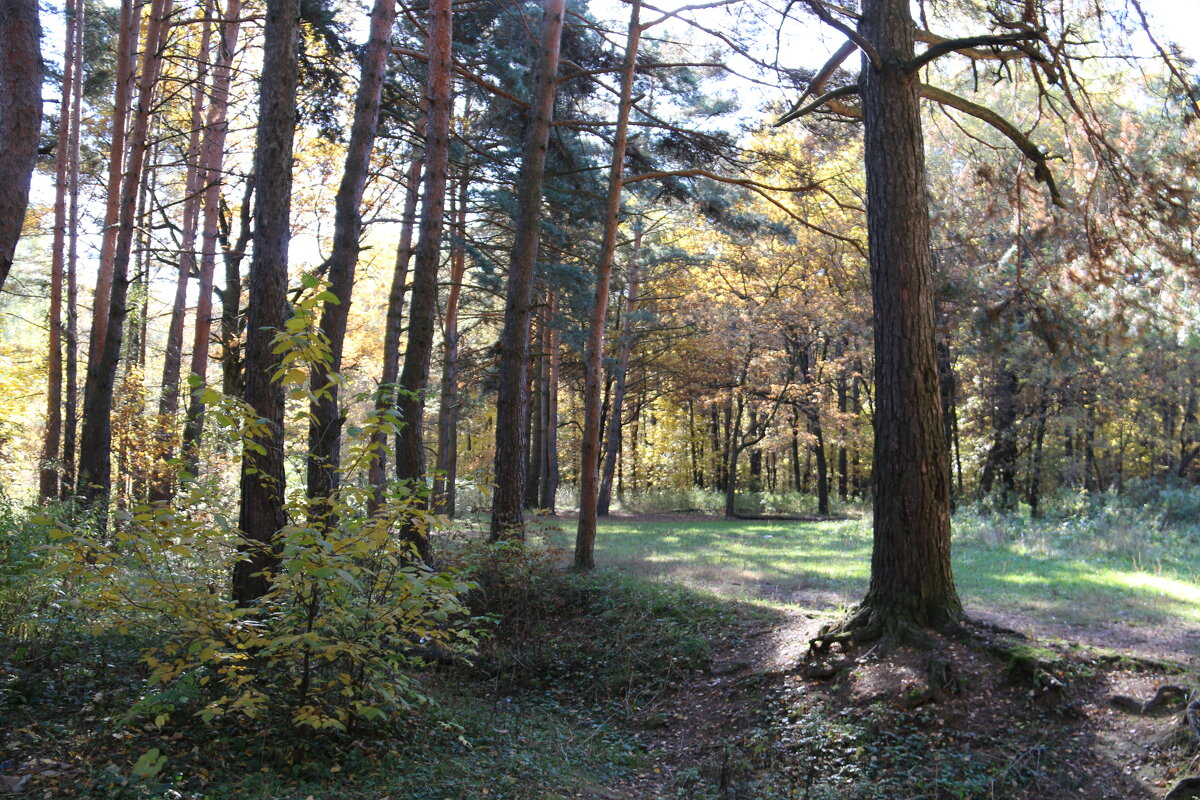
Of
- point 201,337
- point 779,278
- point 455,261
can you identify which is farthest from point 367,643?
point 779,278

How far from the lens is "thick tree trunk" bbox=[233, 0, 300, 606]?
6.36 metres

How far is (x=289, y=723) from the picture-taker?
4.57m

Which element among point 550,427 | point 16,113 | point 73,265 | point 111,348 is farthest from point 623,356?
point 16,113

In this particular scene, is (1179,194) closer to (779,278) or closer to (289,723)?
(289,723)

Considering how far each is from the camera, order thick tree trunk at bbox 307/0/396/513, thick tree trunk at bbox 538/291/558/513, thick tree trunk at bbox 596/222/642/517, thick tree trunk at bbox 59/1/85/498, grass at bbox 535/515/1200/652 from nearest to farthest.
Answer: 1. thick tree trunk at bbox 307/0/396/513
2. grass at bbox 535/515/1200/652
3. thick tree trunk at bbox 59/1/85/498
4. thick tree trunk at bbox 596/222/642/517
5. thick tree trunk at bbox 538/291/558/513

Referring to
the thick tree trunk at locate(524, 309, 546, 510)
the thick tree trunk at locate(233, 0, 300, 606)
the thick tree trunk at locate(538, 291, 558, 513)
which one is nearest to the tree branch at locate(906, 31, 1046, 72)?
the thick tree trunk at locate(233, 0, 300, 606)

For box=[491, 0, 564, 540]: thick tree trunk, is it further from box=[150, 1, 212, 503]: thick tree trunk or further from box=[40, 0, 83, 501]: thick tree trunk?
box=[40, 0, 83, 501]: thick tree trunk

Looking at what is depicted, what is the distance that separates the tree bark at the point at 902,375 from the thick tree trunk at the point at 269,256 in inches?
192

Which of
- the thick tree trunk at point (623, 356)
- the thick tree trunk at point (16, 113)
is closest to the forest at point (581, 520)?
the thick tree trunk at point (16, 113)

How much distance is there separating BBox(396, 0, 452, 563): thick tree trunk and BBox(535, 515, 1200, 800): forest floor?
4201 millimetres

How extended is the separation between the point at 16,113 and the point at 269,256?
2058 mm

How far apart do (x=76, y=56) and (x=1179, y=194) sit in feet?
52.1

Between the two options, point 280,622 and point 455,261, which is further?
point 455,261

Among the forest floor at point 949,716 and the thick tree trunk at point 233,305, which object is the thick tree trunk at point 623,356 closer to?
the thick tree trunk at point 233,305
